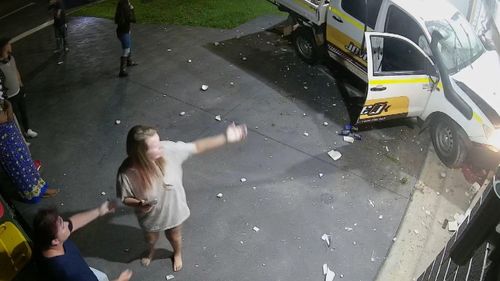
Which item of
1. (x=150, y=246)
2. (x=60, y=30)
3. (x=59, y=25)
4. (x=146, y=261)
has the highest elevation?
(x=59, y=25)

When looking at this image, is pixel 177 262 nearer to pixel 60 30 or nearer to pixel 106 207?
pixel 106 207

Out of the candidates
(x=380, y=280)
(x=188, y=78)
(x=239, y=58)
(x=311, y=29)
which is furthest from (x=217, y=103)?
(x=380, y=280)

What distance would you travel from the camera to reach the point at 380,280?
15.5 feet

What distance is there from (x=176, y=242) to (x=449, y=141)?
4.36 metres

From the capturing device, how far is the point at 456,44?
20.0 ft

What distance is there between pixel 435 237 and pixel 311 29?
474cm

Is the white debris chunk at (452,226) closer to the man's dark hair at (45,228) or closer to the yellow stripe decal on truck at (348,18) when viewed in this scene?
the yellow stripe decal on truck at (348,18)

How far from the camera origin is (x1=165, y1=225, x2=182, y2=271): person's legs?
13.9 ft

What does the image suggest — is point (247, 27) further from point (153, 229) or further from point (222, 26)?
point (153, 229)

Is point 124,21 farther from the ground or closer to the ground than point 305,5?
closer to the ground

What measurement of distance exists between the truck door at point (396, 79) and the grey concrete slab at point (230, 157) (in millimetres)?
637

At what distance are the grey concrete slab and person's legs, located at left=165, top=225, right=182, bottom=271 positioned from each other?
0.41 ft

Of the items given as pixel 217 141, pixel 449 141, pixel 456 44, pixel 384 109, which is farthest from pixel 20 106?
pixel 456 44

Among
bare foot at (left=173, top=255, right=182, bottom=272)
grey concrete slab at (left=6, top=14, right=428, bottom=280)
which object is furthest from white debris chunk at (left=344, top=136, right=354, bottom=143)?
bare foot at (left=173, top=255, right=182, bottom=272)
